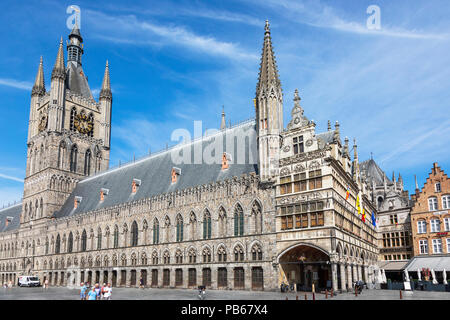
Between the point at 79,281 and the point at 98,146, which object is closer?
the point at 79,281

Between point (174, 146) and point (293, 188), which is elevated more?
point (174, 146)

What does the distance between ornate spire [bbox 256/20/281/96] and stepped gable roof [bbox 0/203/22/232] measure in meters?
62.8

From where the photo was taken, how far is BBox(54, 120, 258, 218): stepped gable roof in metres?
44.3

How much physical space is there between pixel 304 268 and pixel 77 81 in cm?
5976

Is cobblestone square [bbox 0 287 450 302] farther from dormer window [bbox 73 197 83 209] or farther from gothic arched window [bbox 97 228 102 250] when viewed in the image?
dormer window [bbox 73 197 83 209]

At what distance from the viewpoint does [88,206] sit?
6259 cm

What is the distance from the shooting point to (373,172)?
242 ft

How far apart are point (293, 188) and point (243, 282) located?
1042 centimetres

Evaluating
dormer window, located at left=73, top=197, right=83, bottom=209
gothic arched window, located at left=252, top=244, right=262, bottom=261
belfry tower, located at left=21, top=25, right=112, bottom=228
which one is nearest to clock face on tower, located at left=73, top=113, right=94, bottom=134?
belfry tower, located at left=21, top=25, right=112, bottom=228

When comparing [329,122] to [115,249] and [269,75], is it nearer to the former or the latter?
[269,75]

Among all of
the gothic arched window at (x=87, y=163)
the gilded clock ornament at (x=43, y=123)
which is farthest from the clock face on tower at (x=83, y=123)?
the gilded clock ornament at (x=43, y=123)

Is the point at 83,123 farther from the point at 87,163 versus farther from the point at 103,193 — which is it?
the point at 103,193

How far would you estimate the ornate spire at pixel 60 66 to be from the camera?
236ft
